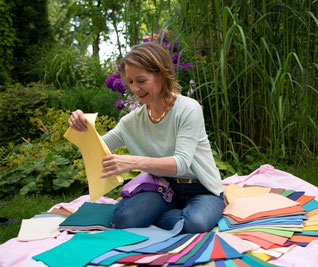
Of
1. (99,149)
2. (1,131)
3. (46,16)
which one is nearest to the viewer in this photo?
(99,149)

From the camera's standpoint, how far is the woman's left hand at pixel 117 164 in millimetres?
1720

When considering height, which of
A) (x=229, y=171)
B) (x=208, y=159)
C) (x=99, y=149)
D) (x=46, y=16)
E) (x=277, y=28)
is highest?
(x=46, y=16)

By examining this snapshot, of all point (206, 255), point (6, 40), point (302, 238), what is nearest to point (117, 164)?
point (206, 255)

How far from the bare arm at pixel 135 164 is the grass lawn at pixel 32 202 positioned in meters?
0.82

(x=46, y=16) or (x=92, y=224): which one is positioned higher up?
(x=46, y=16)

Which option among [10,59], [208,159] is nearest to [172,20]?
[208,159]

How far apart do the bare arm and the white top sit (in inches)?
1.8

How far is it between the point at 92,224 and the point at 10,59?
5.13 metres

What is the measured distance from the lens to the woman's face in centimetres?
187

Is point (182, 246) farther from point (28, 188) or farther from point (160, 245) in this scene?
point (28, 188)

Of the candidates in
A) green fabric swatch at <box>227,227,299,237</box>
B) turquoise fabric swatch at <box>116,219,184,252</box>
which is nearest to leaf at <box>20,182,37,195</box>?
turquoise fabric swatch at <box>116,219,184,252</box>

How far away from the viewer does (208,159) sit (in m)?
2.05

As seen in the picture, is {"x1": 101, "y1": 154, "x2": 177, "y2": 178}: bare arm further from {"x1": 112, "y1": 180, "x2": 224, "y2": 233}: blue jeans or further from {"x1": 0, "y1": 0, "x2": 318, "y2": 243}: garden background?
{"x1": 0, "y1": 0, "x2": 318, "y2": 243}: garden background

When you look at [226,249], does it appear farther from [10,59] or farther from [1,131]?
[10,59]
